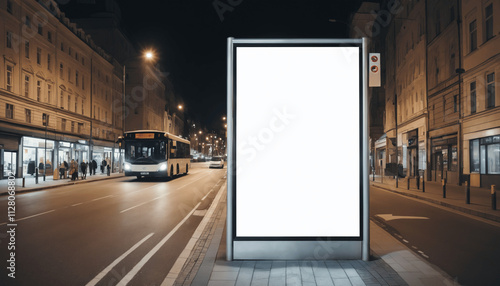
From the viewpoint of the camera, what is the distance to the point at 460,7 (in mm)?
24672

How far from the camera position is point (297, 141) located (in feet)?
19.4

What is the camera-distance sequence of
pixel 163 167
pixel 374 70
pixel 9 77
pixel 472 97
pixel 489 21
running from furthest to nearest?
pixel 9 77 → pixel 163 167 → pixel 472 97 → pixel 489 21 → pixel 374 70

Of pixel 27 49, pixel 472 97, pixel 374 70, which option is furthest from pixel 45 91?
pixel 374 70

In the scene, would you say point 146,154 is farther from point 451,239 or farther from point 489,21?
point 489,21

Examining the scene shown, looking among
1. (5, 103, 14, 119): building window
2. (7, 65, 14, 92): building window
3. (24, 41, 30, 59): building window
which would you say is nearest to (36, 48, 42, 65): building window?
(24, 41, 30, 59): building window

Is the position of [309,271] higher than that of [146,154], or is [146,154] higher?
[146,154]

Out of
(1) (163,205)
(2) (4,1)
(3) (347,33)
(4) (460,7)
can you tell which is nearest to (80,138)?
(2) (4,1)

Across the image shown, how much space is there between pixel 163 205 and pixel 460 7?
76.1 ft

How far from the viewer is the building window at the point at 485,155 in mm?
20219

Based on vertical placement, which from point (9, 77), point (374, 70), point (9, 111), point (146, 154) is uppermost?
point (9, 77)

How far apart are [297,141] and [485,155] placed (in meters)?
19.9

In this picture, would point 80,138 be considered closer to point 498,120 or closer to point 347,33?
point 498,120

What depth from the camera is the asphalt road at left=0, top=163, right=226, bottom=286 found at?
5410 millimetres

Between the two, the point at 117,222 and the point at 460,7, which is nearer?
the point at 117,222
